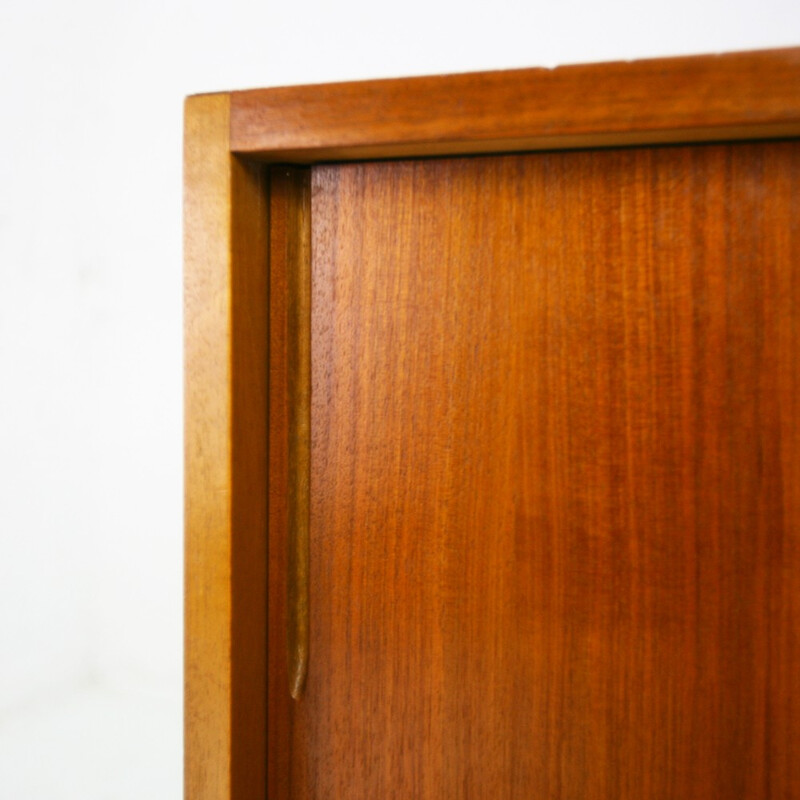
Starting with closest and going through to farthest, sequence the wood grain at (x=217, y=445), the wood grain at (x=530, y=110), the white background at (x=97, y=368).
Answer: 1. the wood grain at (x=530, y=110)
2. the wood grain at (x=217, y=445)
3. the white background at (x=97, y=368)

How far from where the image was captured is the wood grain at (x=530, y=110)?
63cm

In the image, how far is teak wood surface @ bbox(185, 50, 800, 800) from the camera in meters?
0.70

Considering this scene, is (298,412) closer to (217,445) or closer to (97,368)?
(217,445)

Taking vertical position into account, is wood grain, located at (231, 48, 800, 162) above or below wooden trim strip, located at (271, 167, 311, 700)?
above

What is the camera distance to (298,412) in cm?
82

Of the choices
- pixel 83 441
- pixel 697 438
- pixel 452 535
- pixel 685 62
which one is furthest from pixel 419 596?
pixel 685 62

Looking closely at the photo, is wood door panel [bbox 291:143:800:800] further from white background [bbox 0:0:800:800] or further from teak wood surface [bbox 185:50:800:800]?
white background [bbox 0:0:800:800]

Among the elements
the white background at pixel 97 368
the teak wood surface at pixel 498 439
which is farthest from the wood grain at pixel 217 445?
the white background at pixel 97 368

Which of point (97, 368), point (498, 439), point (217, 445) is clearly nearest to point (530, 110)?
point (498, 439)

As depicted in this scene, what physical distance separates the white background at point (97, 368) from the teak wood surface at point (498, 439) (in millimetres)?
149

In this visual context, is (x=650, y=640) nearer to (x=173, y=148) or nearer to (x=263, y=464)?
(x=263, y=464)

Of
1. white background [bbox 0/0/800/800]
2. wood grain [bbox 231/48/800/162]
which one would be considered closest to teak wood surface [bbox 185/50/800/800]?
wood grain [bbox 231/48/800/162]

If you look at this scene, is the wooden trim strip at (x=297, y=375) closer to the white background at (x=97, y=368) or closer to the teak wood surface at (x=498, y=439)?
the teak wood surface at (x=498, y=439)

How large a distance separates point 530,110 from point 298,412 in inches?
16.0
